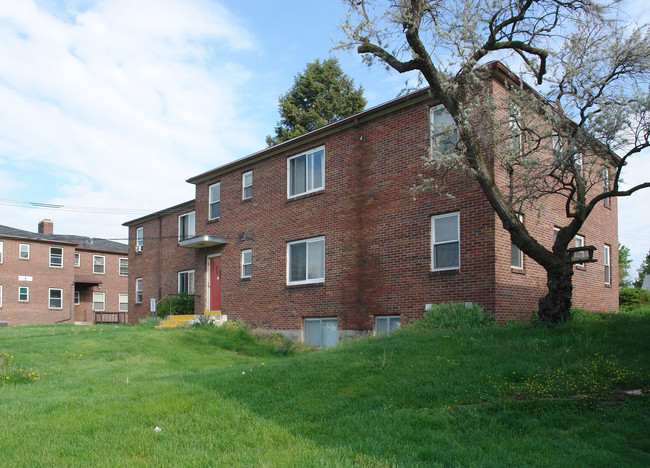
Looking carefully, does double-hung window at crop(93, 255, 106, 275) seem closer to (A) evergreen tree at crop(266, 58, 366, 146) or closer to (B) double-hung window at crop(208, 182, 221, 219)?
(A) evergreen tree at crop(266, 58, 366, 146)

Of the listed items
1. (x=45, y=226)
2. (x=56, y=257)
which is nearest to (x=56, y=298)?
(x=56, y=257)

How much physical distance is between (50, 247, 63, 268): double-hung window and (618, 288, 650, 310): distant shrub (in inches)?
1453

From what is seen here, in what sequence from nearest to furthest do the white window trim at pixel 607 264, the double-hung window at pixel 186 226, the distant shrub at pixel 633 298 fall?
the white window trim at pixel 607 264 → the distant shrub at pixel 633 298 → the double-hung window at pixel 186 226

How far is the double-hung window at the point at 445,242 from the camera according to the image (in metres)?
13.5

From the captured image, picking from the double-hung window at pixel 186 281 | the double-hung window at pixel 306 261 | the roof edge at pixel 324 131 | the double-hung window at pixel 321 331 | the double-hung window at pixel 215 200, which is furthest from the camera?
the double-hung window at pixel 186 281

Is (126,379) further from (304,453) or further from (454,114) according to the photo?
(454,114)

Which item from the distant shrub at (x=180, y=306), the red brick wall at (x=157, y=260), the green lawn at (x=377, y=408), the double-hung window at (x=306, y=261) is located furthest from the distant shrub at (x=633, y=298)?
the red brick wall at (x=157, y=260)

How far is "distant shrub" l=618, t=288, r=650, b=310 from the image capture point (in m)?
20.7

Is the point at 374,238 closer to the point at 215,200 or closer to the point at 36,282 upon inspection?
the point at 215,200

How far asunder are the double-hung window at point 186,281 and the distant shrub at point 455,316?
14328mm

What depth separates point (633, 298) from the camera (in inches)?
827

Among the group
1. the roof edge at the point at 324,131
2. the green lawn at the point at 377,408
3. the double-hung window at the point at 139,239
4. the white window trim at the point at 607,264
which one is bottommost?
the green lawn at the point at 377,408

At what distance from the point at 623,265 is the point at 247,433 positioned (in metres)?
37.7

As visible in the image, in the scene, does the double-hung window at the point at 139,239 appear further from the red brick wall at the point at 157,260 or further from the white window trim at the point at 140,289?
the white window trim at the point at 140,289
